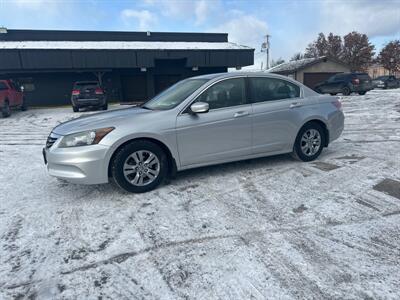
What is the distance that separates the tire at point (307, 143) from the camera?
5129mm

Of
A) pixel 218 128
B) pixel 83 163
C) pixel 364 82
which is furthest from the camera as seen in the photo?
pixel 364 82

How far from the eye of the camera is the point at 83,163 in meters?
3.69

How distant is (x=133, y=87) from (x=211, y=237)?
2192 centimetres

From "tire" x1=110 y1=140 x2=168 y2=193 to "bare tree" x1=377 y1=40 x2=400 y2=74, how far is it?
56608mm

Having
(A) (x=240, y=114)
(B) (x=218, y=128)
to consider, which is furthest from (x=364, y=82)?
(B) (x=218, y=128)

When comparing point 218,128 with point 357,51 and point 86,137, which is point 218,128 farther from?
point 357,51

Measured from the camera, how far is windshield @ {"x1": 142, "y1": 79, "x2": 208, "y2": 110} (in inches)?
172

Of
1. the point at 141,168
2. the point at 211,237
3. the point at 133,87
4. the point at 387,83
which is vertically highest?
the point at 133,87

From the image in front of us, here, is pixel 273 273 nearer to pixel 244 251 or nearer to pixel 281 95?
pixel 244 251

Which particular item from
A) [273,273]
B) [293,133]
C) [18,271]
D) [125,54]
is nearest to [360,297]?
[273,273]

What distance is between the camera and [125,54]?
19.8 meters

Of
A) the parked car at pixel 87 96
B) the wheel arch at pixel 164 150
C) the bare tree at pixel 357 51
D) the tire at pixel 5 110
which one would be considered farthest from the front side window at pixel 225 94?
the bare tree at pixel 357 51

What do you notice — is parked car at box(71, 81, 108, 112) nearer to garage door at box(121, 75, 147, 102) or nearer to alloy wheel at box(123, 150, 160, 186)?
garage door at box(121, 75, 147, 102)

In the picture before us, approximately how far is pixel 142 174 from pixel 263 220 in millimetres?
1730
